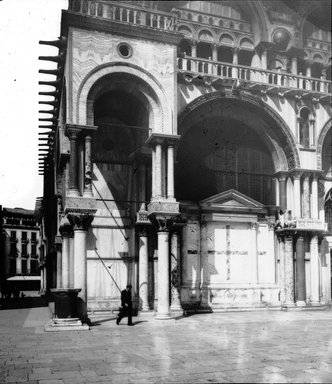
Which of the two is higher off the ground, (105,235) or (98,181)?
(98,181)

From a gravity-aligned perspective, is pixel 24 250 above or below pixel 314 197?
below

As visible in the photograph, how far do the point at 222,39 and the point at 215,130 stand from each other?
15.3ft

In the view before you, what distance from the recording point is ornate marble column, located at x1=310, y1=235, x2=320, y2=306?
2271cm

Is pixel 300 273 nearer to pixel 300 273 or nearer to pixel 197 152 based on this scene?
pixel 300 273

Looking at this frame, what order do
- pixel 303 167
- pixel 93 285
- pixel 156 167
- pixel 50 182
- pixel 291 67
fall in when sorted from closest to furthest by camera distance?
pixel 156 167 → pixel 93 285 → pixel 303 167 → pixel 291 67 → pixel 50 182

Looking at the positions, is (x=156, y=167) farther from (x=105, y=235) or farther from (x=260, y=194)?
(x=260, y=194)

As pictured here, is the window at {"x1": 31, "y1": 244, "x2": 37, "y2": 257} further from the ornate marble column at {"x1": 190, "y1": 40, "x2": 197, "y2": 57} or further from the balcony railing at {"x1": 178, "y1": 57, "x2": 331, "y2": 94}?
the balcony railing at {"x1": 178, "y1": 57, "x2": 331, "y2": 94}

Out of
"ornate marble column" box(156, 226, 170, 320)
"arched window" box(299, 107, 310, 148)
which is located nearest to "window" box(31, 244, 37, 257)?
"arched window" box(299, 107, 310, 148)

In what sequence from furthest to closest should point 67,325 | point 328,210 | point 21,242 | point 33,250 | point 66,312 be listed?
point 33,250, point 21,242, point 328,210, point 66,312, point 67,325

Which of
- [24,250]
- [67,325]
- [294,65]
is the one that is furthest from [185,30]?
[24,250]

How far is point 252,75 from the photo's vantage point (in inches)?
906

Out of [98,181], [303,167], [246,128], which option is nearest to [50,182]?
[98,181]

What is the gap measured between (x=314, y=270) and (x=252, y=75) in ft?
29.9

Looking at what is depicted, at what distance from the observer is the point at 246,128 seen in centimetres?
2381
